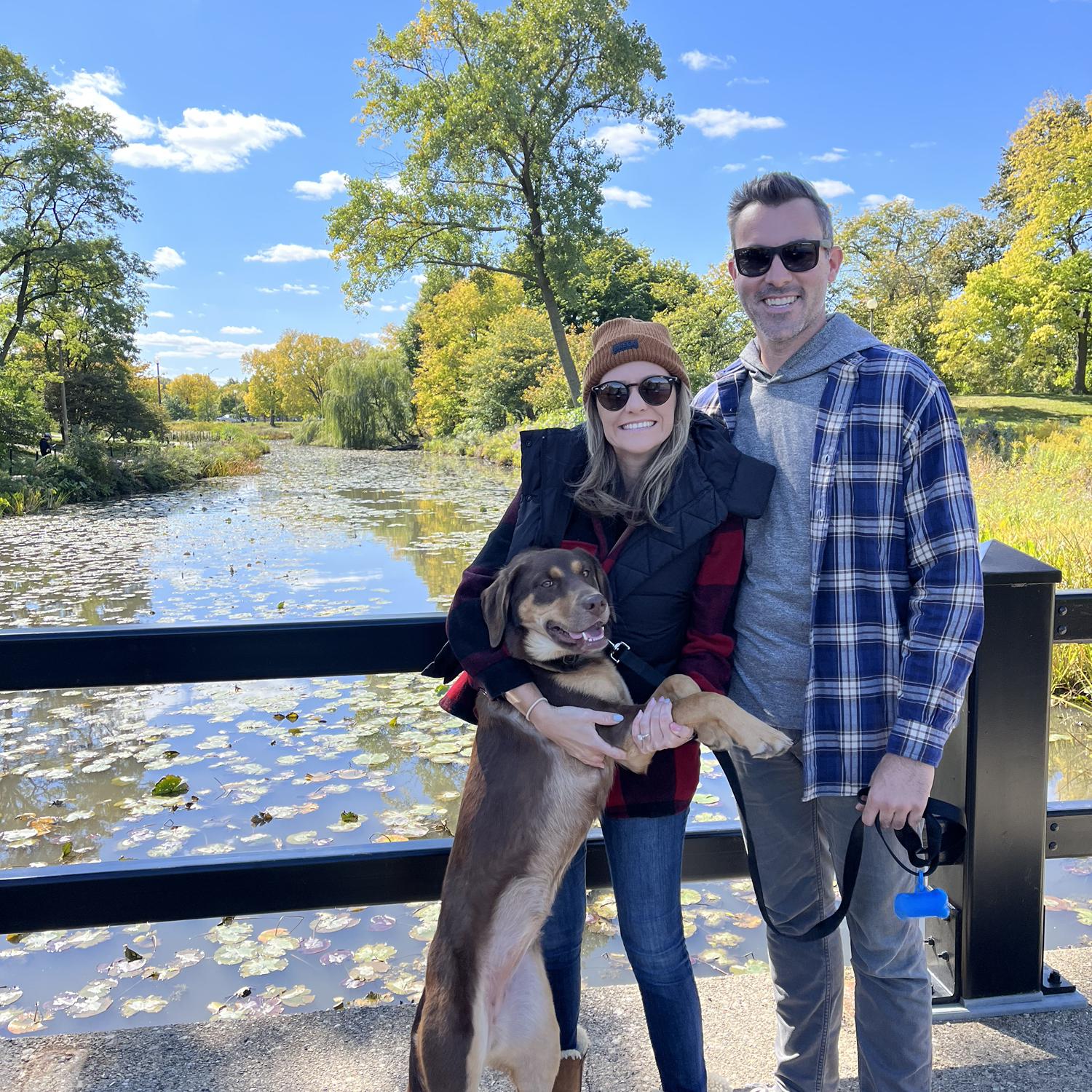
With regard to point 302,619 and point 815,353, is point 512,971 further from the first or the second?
point 815,353

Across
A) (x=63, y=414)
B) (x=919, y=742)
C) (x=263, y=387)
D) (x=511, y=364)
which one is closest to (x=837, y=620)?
(x=919, y=742)

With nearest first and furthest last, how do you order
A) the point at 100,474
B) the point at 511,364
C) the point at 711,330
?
the point at 100,474, the point at 711,330, the point at 511,364

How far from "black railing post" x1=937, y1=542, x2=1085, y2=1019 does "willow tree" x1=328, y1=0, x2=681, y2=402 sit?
27.4 m

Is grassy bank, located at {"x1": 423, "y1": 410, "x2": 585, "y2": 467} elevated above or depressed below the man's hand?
above

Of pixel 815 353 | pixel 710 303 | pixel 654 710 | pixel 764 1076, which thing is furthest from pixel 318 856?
pixel 710 303

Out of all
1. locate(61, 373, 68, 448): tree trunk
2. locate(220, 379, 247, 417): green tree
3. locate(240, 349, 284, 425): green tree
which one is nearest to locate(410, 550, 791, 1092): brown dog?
locate(61, 373, 68, 448): tree trunk

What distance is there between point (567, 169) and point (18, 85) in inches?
834

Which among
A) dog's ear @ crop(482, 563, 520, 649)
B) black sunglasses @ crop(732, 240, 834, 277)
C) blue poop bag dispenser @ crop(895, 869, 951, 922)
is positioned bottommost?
blue poop bag dispenser @ crop(895, 869, 951, 922)

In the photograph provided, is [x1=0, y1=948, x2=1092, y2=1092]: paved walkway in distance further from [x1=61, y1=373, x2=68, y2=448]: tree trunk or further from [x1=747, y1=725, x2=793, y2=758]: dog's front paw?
[x1=61, y1=373, x2=68, y2=448]: tree trunk

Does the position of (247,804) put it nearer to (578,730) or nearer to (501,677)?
(501,677)

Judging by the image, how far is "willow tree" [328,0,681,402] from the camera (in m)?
28.8

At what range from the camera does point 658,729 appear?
214 centimetres

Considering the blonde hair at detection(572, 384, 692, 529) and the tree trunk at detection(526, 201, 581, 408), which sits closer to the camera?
the blonde hair at detection(572, 384, 692, 529)

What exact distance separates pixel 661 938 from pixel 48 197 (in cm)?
3921
